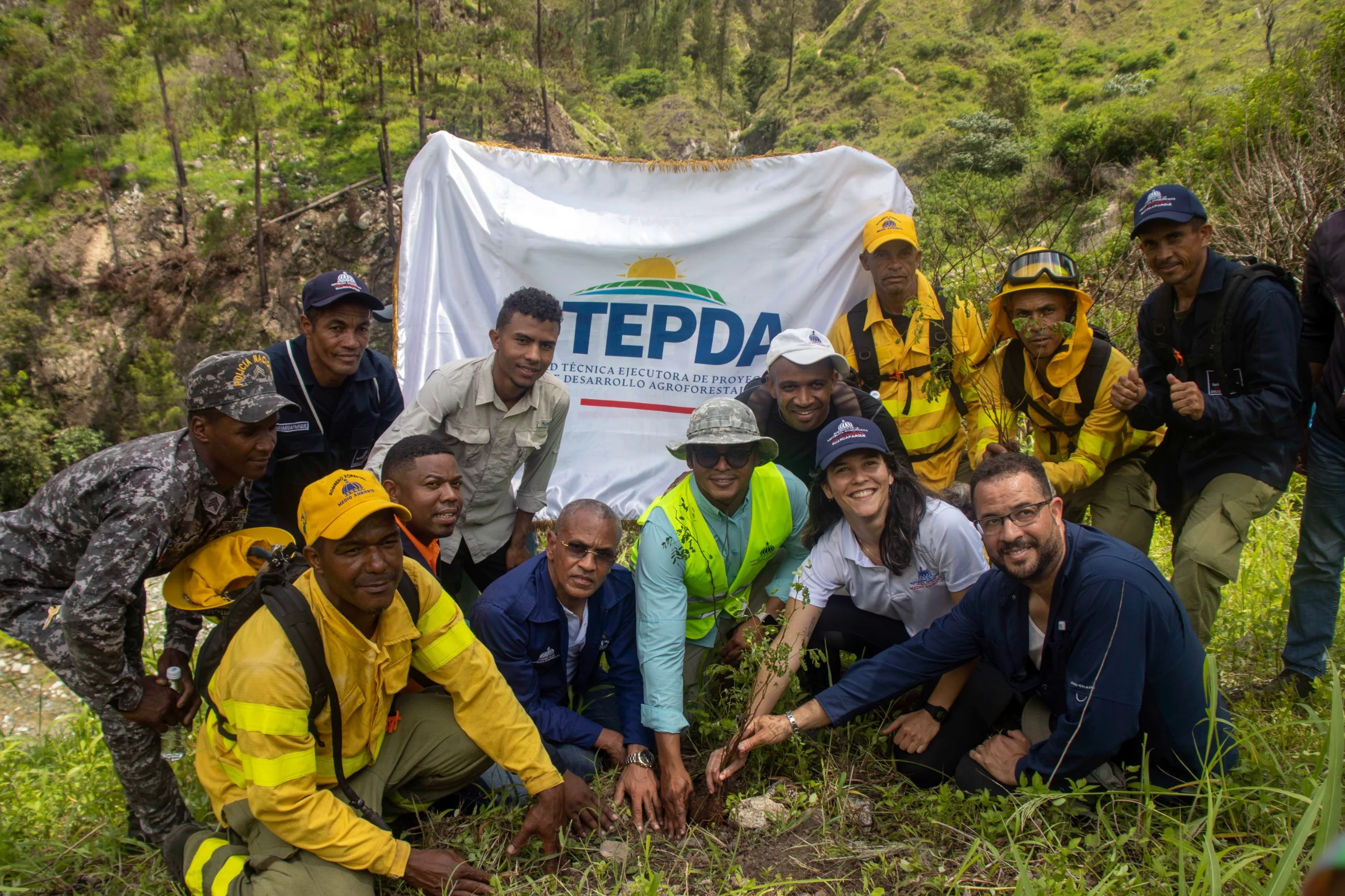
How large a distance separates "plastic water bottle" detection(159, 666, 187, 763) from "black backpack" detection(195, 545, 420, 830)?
0.10m

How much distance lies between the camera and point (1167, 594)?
244cm

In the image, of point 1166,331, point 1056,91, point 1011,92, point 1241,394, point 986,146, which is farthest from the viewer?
point 1056,91

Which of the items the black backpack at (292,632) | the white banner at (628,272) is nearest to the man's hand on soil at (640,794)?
the black backpack at (292,632)

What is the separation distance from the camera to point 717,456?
10.4ft

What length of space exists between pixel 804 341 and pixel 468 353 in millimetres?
2654

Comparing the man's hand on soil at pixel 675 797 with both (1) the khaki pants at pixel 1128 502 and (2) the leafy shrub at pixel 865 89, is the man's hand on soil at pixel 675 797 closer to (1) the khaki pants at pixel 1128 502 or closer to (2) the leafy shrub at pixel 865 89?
(1) the khaki pants at pixel 1128 502

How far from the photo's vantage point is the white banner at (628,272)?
17.7 ft

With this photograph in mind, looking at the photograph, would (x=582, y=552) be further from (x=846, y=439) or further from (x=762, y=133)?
(x=762, y=133)

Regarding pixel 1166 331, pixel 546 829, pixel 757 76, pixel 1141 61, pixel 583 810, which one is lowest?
pixel 757 76

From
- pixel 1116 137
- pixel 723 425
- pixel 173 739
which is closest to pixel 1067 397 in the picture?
pixel 723 425

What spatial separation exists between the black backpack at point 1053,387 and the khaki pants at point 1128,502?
0.86ft

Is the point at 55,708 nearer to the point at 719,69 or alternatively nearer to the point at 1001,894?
the point at 1001,894

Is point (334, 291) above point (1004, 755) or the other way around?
above

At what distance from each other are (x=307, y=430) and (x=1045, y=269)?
3.30 m
